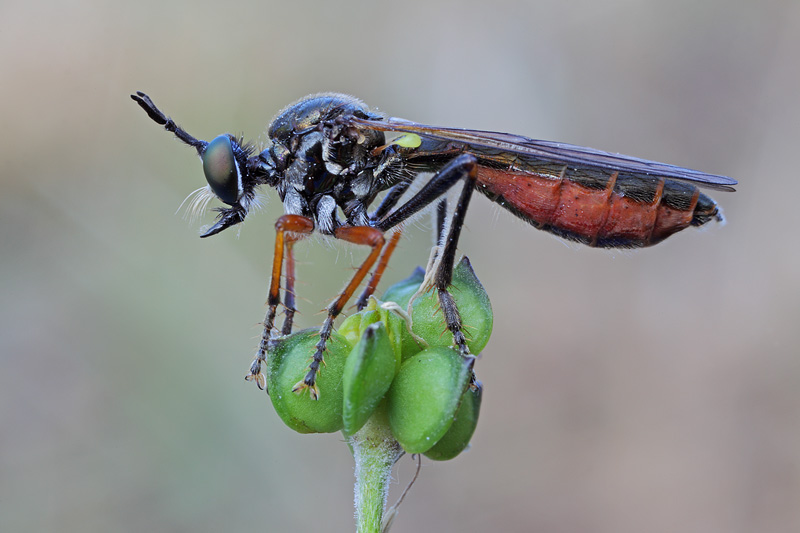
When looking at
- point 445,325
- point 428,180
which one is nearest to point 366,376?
point 445,325

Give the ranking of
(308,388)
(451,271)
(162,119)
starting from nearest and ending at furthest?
1. (308,388)
2. (451,271)
3. (162,119)

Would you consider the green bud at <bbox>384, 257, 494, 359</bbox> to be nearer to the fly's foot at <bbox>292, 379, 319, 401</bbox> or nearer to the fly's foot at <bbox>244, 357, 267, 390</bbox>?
the fly's foot at <bbox>292, 379, 319, 401</bbox>

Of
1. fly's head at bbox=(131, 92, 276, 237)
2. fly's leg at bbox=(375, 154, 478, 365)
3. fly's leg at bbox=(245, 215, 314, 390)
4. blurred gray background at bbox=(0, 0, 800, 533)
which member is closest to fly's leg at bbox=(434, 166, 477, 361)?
fly's leg at bbox=(375, 154, 478, 365)

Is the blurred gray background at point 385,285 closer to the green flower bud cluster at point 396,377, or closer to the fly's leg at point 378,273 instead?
the fly's leg at point 378,273

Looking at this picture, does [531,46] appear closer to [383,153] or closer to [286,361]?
[383,153]

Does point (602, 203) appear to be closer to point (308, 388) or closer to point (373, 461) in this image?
point (373, 461)

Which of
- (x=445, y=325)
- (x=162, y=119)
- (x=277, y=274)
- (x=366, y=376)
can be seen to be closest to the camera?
(x=366, y=376)

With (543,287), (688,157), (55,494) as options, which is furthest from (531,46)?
(55,494)
